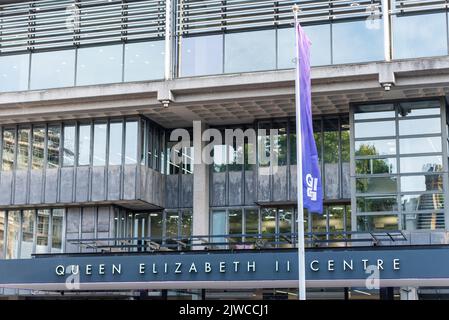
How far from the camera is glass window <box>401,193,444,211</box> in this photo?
81.3ft

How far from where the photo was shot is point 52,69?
94.5 feet

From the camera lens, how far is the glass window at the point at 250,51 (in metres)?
25.9

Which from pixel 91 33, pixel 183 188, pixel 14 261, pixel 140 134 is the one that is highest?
pixel 91 33

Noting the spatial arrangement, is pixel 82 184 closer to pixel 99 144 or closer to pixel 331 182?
pixel 99 144

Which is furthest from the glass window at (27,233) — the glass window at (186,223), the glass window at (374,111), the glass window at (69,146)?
the glass window at (374,111)

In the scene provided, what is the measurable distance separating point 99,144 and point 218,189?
533 centimetres

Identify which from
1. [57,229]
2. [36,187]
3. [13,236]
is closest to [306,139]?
[57,229]

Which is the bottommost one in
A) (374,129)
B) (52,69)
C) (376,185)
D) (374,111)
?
(376,185)

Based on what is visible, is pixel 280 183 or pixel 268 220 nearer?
pixel 280 183

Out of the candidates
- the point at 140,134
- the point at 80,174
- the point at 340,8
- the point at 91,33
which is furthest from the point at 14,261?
the point at 340,8

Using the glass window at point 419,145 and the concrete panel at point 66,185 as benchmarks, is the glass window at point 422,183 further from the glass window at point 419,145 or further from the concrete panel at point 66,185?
the concrete panel at point 66,185

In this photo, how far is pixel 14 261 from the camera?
980 inches
